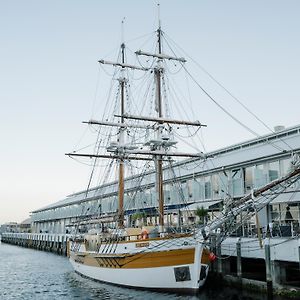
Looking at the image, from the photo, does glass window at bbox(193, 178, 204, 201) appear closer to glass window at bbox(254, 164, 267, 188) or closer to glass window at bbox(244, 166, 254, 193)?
glass window at bbox(244, 166, 254, 193)

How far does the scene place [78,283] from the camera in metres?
37.0

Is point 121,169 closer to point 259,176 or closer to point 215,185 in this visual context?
point 215,185

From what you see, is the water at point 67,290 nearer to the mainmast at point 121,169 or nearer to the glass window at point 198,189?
the mainmast at point 121,169

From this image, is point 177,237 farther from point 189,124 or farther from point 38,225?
point 38,225

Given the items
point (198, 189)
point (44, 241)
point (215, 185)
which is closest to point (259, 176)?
point (215, 185)

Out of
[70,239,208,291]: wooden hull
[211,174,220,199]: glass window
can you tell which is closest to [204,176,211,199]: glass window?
[211,174,220,199]: glass window

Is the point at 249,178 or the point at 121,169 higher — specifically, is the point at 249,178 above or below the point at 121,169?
below

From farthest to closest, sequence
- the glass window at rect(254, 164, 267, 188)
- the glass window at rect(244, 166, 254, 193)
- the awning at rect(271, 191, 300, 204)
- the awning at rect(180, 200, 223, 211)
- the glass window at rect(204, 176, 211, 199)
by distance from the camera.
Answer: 1. the glass window at rect(204, 176, 211, 199)
2. the awning at rect(180, 200, 223, 211)
3. the glass window at rect(244, 166, 254, 193)
4. the glass window at rect(254, 164, 267, 188)
5. the awning at rect(271, 191, 300, 204)

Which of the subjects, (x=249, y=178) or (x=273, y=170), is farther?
(x=249, y=178)

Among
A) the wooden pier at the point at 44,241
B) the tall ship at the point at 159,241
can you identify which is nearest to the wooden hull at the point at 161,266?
the tall ship at the point at 159,241

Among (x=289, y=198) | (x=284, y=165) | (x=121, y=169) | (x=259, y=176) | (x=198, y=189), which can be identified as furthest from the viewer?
(x=198, y=189)

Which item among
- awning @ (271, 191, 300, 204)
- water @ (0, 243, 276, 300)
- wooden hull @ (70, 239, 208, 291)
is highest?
awning @ (271, 191, 300, 204)

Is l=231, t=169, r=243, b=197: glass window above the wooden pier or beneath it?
above

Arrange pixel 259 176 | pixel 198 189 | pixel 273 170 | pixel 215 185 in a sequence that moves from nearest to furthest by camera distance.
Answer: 1. pixel 273 170
2. pixel 259 176
3. pixel 215 185
4. pixel 198 189
